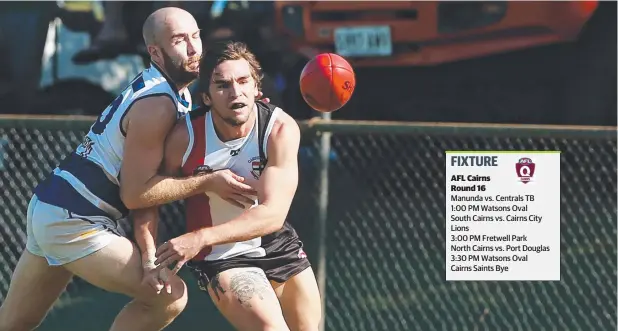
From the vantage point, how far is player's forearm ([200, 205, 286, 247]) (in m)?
4.31

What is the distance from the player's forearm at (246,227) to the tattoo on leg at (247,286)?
0.66 ft

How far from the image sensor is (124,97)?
4520mm

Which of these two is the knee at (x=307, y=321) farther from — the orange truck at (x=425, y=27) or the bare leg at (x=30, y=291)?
the orange truck at (x=425, y=27)

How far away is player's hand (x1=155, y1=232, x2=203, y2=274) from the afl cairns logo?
8.01 feet

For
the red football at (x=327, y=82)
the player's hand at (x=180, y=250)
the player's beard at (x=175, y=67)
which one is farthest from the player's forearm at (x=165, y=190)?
the red football at (x=327, y=82)

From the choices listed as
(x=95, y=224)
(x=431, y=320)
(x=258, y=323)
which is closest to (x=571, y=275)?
(x=431, y=320)

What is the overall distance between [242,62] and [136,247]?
924 mm

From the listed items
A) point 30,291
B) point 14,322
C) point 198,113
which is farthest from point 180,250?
point 14,322

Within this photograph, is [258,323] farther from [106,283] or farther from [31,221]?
[31,221]

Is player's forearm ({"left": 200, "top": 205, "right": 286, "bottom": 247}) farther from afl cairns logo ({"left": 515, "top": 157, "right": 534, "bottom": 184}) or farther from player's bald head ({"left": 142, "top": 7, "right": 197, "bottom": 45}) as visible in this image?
afl cairns logo ({"left": 515, "top": 157, "right": 534, "bottom": 184})

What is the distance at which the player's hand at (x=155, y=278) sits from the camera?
14.7 feet

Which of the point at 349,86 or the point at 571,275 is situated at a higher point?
the point at 349,86

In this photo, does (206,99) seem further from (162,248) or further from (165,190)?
(162,248)

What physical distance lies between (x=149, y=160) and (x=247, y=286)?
0.67 metres
